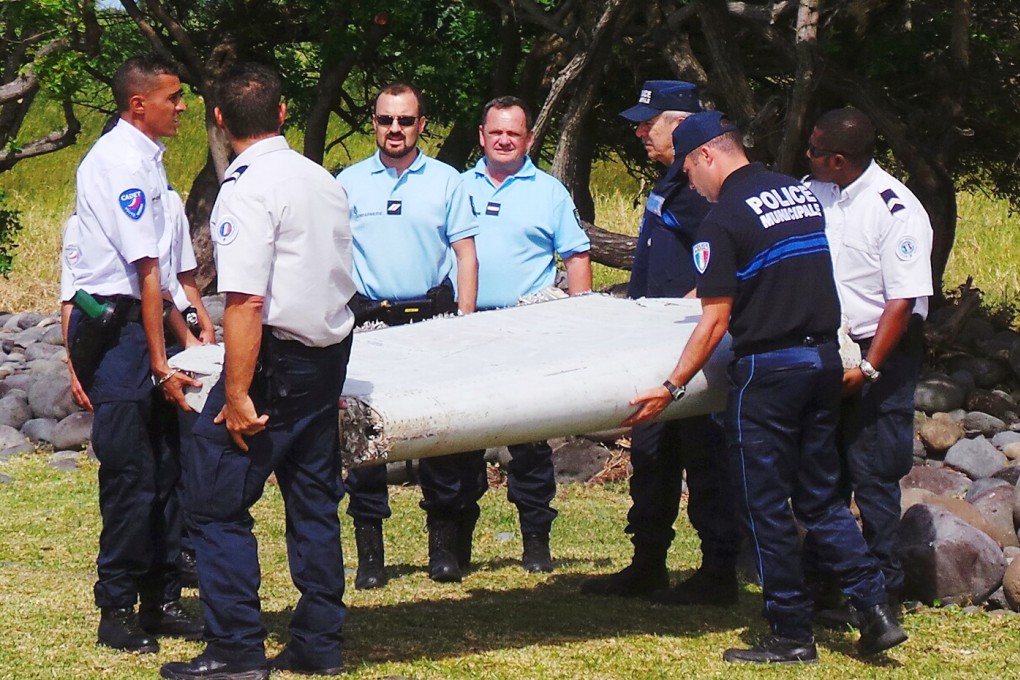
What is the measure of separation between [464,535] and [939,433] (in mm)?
4119

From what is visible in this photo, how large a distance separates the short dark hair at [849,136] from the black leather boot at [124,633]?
284cm

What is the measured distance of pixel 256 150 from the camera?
173 inches

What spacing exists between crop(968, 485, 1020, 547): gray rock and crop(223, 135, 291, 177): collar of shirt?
3741mm

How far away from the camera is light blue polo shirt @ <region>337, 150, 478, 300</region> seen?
6.15m

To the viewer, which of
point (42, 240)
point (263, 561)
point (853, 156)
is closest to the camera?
point (853, 156)

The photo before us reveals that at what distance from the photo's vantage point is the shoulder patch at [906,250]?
5234mm

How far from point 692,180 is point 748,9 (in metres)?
5.77

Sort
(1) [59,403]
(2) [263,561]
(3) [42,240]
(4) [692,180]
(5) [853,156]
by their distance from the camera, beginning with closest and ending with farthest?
(4) [692,180], (5) [853,156], (2) [263,561], (1) [59,403], (3) [42,240]

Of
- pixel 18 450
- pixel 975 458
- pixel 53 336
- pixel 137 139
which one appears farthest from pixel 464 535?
pixel 53 336

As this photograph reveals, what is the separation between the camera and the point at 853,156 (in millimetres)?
5367

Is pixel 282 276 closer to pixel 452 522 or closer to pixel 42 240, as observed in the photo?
pixel 452 522

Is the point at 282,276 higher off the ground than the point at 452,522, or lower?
higher

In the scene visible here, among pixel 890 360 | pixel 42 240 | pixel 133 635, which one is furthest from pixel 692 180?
pixel 42 240

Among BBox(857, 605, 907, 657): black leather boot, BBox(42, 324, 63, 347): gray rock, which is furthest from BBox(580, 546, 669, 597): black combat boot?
BBox(42, 324, 63, 347): gray rock
